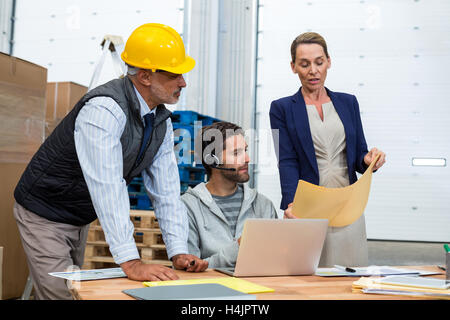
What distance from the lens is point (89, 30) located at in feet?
25.5

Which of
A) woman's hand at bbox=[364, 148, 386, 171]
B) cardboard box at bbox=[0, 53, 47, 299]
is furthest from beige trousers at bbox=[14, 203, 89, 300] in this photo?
cardboard box at bbox=[0, 53, 47, 299]

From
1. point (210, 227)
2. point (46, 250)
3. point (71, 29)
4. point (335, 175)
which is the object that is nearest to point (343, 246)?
point (335, 175)

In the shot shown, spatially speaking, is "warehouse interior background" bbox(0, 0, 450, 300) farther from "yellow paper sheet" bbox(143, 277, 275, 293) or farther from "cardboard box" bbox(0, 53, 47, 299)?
"yellow paper sheet" bbox(143, 277, 275, 293)

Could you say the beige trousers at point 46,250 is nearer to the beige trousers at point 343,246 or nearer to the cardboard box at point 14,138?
the beige trousers at point 343,246

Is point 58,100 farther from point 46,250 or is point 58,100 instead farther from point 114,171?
point 114,171

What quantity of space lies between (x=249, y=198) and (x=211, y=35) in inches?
190

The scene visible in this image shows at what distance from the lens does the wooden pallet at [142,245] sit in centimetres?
354

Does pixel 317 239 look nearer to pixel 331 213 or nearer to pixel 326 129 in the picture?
pixel 331 213

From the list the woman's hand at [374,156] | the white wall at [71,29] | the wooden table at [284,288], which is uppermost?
the white wall at [71,29]

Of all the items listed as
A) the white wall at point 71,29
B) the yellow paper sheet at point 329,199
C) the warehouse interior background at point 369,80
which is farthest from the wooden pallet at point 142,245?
the white wall at point 71,29

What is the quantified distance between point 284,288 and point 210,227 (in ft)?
2.70

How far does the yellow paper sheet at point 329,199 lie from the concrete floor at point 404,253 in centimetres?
425

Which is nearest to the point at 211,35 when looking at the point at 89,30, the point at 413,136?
the point at 89,30

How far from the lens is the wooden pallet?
3.54m
